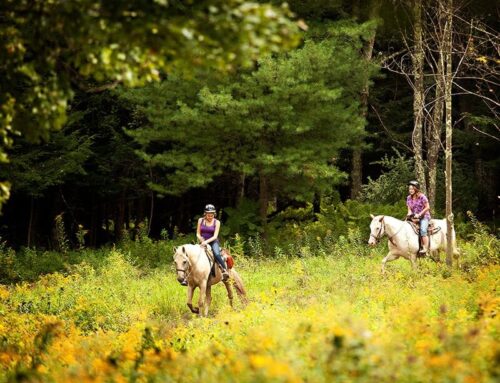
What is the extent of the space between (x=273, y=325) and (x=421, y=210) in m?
11.1

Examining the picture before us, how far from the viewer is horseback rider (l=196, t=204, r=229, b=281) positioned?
14406mm

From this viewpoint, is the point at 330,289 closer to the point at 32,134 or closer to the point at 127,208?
the point at 32,134

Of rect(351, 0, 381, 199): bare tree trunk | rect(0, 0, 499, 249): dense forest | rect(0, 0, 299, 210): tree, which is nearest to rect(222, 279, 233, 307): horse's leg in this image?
rect(0, 0, 499, 249): dense forest

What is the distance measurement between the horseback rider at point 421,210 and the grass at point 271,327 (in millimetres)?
794

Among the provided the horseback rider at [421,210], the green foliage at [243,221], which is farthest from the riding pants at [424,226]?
the green foliage at [243,221]

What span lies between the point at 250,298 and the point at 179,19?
34.2ft

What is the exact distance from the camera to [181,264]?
13781 millimetres

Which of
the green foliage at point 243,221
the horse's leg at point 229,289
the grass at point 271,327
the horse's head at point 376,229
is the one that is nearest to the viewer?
the grass at point 271,327

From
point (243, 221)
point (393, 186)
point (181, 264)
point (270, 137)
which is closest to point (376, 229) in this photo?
point (181, 264)

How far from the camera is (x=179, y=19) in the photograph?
19.3 ft

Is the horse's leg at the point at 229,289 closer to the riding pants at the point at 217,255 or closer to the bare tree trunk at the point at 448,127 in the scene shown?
the riding pants at the point at 217,255

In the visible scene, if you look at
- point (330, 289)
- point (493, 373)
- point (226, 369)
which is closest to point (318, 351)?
point (226, 369)

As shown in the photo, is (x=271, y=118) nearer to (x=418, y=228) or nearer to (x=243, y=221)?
(x=243, y=221)

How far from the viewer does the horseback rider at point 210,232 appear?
14406mm
